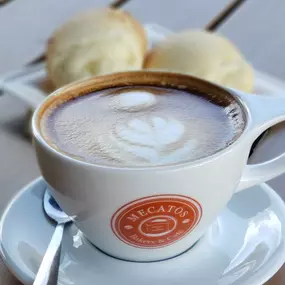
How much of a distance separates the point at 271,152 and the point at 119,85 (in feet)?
0.66

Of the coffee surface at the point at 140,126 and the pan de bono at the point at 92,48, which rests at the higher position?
the coffee surface at the point at 140,126

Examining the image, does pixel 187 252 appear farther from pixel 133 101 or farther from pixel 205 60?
pixel 205 60

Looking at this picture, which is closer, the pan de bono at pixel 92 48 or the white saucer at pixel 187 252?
the white saucer at pixel 187 252

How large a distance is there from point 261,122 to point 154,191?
12 cm

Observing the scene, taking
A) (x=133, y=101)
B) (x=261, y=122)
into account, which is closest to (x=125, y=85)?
(x=133, y=101)

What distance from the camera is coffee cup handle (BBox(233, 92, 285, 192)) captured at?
52cm

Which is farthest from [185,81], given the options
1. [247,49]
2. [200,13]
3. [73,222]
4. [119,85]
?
[200,13]

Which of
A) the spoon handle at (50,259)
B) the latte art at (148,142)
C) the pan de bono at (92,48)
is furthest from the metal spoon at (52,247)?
the pan de bono at (92,48)

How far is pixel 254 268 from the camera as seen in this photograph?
0.51 meters

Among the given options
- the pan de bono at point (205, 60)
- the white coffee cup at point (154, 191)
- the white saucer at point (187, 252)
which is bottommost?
the white saucer at point (187, 252)

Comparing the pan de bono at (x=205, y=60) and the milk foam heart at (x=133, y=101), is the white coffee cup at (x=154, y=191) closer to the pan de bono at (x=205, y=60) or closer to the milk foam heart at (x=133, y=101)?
the milk foam heart at (x=133, y=101)

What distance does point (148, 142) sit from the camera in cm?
52

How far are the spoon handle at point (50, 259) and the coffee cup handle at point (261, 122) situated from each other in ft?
0.56

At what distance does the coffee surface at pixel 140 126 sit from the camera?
50 cm
